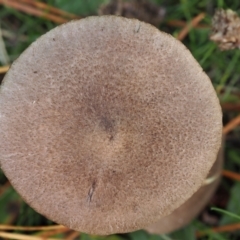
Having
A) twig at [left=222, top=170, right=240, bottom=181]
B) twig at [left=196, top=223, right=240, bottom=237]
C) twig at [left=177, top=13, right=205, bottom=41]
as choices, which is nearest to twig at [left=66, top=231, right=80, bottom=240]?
twig at [left=196, top=223, right=240, bottom=237]

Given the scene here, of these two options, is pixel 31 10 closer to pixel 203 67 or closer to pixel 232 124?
pixel 203 67

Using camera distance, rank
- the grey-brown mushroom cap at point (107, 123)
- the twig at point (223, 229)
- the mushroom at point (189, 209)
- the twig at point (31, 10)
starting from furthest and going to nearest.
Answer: the twig at point (31, 10) → the twig at point (223, 229) → the mushroom at point (189, 209) → the grey-brown mushroom cap at point (107, 123)

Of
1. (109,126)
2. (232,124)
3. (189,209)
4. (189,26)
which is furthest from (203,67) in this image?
(109,126)

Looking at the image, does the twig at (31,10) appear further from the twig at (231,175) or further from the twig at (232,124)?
the twig at (231,175)

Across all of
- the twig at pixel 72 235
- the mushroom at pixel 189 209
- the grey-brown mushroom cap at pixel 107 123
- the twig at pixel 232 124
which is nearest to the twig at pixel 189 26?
the twig at pixel 232 124

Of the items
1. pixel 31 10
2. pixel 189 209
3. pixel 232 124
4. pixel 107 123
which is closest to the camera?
pixel 107 123

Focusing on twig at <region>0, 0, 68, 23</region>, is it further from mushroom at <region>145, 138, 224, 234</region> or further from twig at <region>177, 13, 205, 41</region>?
mushroom at <region>145, 138, 224, 234</region>

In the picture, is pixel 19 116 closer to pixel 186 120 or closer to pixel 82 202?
pixel 82 202
